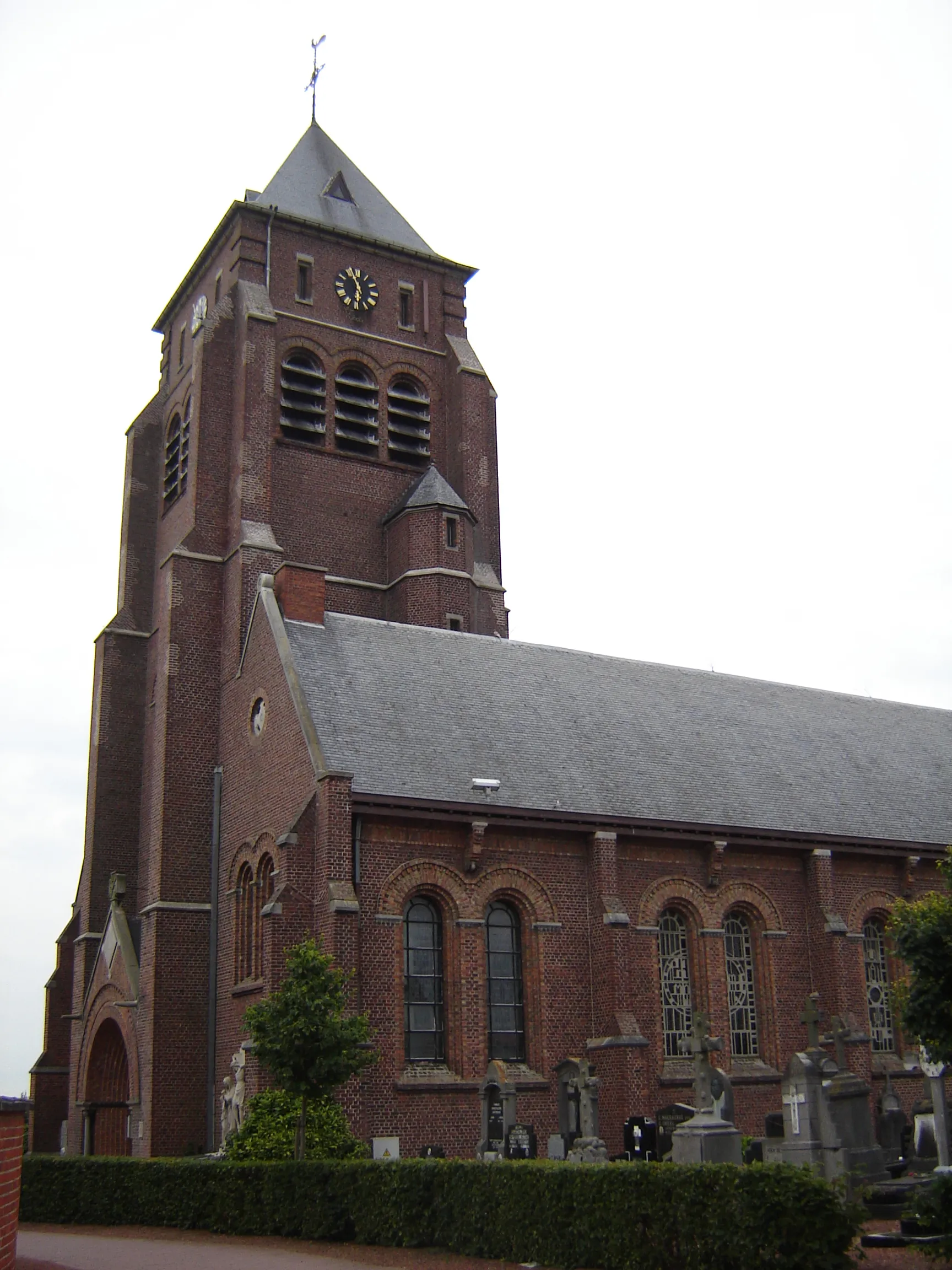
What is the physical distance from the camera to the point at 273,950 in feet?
73.0

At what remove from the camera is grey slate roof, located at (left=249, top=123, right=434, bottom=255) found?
3678cm

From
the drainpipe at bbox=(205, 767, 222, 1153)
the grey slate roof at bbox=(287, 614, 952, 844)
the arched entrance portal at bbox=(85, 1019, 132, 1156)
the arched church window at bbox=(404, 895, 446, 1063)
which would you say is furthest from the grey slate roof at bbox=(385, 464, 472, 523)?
the arched entrance portal at bbox=(85, 1019, 132, 1156)

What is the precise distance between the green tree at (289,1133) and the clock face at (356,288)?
2184 cm

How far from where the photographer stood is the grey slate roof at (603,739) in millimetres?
25375

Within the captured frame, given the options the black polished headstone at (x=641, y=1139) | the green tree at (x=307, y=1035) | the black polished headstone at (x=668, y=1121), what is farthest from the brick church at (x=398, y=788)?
the green tree at (x=307, y=1035)

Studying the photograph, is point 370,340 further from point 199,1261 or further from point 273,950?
point 199,1261

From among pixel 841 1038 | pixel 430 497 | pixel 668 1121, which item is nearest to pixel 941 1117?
pixel 841 1038

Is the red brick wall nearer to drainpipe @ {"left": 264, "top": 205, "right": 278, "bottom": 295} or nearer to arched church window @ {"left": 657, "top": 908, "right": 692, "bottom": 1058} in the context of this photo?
arched church window @ {"left": 657, "top": 908, "right": 692, "bottom": 1058}

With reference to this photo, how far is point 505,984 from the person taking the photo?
80.1 feet

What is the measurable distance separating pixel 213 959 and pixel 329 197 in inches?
879

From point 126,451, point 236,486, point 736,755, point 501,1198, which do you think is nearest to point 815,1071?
point 501,1198

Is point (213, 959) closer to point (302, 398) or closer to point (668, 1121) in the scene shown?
point (668, 1121)

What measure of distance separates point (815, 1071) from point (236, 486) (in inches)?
736

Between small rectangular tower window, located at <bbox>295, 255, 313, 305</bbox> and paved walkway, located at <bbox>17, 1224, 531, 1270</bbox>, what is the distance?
2395 centimetres
